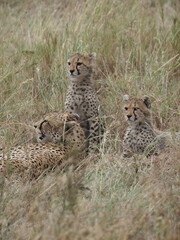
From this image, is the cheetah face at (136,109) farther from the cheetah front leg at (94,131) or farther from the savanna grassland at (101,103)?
the cheetah front leg at (94,131)

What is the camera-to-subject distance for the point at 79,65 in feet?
20.0

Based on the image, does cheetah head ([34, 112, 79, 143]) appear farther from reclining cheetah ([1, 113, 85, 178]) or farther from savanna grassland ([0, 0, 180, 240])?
savanna grassland ([0, 0, 180, 240])

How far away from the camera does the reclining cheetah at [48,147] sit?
4.83 metres

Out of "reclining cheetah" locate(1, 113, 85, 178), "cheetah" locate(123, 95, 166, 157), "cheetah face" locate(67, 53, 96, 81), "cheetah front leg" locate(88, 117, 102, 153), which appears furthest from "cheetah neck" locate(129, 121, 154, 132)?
"cheetah face" locate(67, 53, 96, 81)

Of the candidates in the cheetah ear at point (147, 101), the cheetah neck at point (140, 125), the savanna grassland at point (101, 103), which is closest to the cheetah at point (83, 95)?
the savanna grassland at point (101, 103)

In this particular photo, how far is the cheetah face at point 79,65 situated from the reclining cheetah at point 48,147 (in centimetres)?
62

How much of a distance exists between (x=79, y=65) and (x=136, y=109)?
0.69 meters

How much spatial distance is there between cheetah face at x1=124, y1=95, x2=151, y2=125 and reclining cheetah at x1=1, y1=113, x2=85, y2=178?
0.37m

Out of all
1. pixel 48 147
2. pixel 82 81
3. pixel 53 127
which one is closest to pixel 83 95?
pixel 82 81

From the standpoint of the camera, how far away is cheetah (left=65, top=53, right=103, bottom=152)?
605 cm

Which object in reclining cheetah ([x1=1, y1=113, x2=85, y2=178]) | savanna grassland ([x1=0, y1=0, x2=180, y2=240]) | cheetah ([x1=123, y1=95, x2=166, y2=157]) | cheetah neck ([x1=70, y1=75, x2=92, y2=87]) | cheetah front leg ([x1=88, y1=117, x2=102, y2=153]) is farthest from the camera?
cheetah neck ([x1=70, y1=75, x2=92, y2=87])

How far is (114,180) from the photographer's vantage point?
462 cm

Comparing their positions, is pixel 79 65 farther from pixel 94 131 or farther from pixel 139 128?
pixel 139 128

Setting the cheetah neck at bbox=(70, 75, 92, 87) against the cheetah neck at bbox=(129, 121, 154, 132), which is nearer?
the cheetah neck at bbox=(129, 121, 154, 132)
